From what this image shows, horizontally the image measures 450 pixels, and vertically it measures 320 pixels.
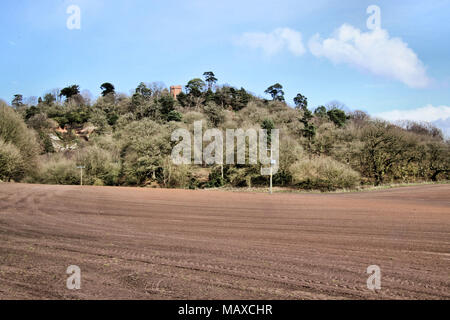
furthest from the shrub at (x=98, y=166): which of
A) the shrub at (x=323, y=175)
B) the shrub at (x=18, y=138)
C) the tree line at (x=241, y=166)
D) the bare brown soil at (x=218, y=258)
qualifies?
the bare brown soil at (x=218, y=258)

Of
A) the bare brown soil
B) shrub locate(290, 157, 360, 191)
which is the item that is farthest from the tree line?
the bare brown soil

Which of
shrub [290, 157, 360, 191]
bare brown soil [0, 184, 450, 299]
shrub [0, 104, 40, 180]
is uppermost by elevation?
shrub [0, 104, 40, 180]

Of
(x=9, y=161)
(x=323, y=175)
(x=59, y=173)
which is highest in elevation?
(x=9, y=161)

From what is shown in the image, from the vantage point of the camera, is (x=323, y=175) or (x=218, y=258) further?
(x=323, y=175)

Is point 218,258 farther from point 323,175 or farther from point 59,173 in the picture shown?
point 59,173

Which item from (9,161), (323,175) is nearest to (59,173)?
(9,161)

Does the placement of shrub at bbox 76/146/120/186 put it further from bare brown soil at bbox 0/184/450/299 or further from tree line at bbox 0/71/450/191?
Answer: bare brown soil at bbox 0/184/450/299

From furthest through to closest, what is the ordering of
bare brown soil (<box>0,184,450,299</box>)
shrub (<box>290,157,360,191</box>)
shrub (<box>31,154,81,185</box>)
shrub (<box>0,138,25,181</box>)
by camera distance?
shrub (<box>31,154,81,185</box>), shrub (<box>290,157,360,191</box>), shrub (<box>0,138,25,181</box>), bare brown soil (<box>0,184,450,299</box>)

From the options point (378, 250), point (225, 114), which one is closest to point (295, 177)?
point (378, 250)

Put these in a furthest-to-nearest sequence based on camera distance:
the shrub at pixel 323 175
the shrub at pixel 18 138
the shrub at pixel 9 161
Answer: the shrub at pixel 18 138
the shrub at pixel 323 175
the shrub at pixel 9 161

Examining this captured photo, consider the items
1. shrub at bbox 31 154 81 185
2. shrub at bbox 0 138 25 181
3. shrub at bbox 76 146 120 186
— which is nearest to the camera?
shrub at bbox 0 138 25 181

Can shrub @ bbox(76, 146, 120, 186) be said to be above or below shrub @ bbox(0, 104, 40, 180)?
below

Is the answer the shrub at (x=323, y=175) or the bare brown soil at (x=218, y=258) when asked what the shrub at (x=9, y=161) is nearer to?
the bare brown soil at (x=218, y=258)
